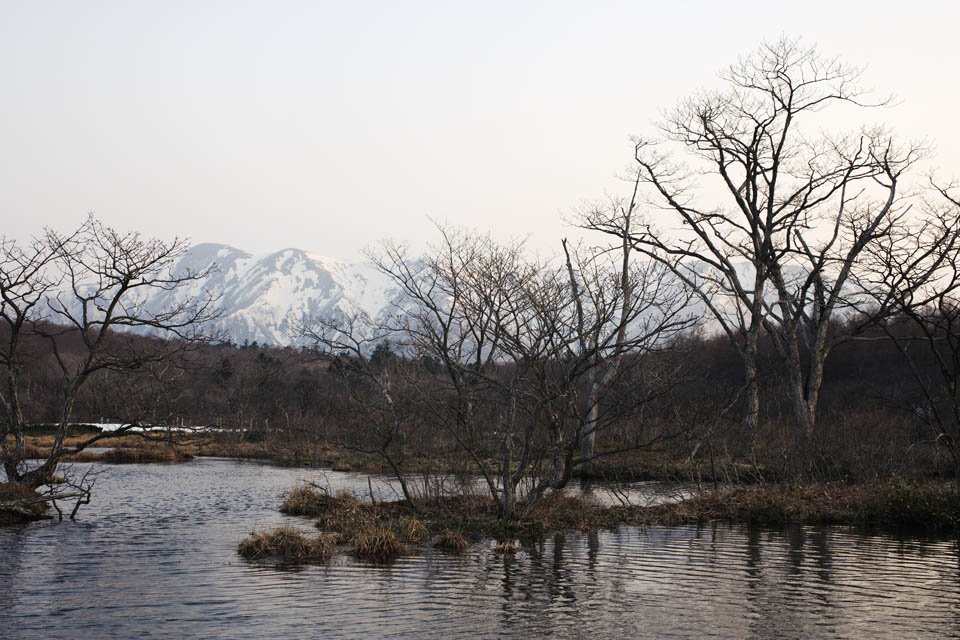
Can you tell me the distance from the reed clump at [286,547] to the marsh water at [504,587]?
1.16 feet

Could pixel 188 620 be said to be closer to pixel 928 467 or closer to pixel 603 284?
pixel 603 284

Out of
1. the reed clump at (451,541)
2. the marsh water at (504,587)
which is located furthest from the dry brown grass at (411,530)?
the marsh water at (504,587)

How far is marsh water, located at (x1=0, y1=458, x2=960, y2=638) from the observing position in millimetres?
10648

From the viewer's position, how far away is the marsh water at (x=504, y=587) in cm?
1065

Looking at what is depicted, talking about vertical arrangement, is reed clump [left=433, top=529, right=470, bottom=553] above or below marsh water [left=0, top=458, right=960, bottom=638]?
above

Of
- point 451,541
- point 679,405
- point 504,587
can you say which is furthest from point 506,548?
point 679,405

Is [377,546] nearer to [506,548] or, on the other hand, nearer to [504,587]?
[506,548]

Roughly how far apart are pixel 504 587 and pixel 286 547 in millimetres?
4666

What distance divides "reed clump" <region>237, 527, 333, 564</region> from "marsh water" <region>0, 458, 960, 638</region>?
0.35 metres

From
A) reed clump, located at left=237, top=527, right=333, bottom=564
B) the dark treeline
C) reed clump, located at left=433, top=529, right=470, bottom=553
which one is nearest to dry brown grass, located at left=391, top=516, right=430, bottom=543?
reed clump, located at left=433, top=529, right=470, bottom=553

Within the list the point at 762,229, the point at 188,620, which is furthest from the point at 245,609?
the point at 762,229

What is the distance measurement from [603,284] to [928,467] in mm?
13214

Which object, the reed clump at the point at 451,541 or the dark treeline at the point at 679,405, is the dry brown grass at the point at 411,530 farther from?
the dark treeline at the point at 679,405

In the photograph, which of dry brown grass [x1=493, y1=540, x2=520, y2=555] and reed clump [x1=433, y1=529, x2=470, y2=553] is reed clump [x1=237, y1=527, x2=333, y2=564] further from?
dry brown grass [x1=493, y1=540, x2=520, y2=555]
